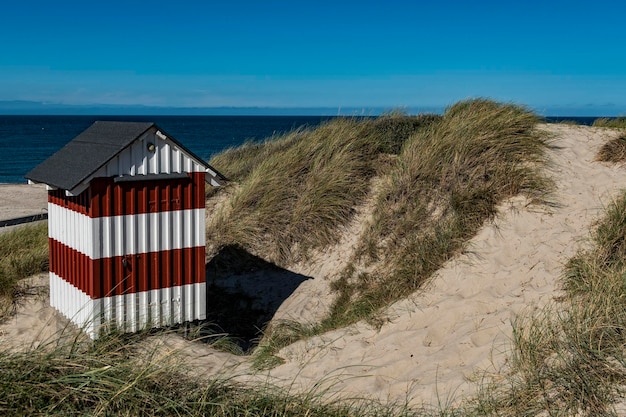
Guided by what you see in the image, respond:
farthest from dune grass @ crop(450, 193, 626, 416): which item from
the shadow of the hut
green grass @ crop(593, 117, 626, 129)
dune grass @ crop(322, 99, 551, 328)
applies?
green grass @ crop(593, 117, 626, 129)

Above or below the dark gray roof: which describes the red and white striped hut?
below

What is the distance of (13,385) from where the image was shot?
Answer: 4270 mm

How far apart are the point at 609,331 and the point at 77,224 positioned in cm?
617

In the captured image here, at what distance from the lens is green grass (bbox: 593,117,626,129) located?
14.2 metres

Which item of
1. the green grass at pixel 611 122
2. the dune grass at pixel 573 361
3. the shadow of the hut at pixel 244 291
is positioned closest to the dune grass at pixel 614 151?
the green grass at pixel 611 122

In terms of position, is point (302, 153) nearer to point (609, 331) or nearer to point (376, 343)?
point (376, 343)

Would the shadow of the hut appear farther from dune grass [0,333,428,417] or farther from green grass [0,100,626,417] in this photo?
dune grass [0,333,428,417]

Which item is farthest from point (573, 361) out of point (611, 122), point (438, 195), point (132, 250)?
point (611, 122)

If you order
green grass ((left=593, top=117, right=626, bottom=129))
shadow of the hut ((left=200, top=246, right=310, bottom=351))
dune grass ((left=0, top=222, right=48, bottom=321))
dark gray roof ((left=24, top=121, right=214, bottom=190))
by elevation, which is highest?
green grass ((left=593, top=117, right=626, bottom=129))

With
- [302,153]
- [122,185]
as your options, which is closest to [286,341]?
[122,185]

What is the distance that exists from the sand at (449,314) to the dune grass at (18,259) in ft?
1.13

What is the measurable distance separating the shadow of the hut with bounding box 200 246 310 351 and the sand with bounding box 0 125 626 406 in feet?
0.94

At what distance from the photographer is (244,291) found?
1111cm

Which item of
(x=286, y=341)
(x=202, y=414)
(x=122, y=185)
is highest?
(x=122, y=185)
